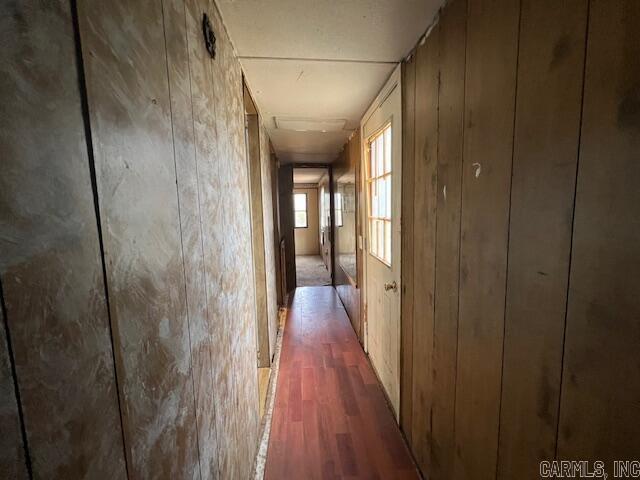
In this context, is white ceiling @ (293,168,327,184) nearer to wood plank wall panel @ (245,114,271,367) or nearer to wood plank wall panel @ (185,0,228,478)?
wood plank wall panel @ (245,114,271,367)

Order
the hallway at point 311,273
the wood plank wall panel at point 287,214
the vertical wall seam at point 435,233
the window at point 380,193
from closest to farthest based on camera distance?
the vertical wall seam at point 435,233, the window at point 380,193, the wood plank wall panel at point 287,214, the hallway at point 311,273

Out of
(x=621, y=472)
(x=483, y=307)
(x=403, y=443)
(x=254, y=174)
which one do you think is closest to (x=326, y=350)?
(x=403, y=443)

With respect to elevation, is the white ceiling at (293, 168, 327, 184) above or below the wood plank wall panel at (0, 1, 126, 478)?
above

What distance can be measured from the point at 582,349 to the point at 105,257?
0.99 m

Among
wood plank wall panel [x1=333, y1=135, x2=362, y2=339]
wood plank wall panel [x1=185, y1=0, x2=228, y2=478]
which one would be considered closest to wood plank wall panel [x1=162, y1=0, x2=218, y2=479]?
wood plank wall panel [x1=185, y1=0, x2=228, y2=478]

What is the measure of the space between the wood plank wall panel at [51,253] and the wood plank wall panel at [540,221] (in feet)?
3.17

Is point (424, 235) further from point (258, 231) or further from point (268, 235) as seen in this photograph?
point (268, 235)

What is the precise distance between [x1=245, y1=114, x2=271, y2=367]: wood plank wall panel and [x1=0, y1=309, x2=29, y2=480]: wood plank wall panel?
1.94 metres

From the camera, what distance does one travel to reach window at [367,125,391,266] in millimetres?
2086

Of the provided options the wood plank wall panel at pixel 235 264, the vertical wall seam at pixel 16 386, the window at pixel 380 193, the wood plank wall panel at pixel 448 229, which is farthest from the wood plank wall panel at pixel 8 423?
the window at pixel 380 193

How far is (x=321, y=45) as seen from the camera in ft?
4.60

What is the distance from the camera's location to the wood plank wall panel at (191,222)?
731 millimetres

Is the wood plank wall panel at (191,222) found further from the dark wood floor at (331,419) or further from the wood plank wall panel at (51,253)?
the dark wood floor at (331,419)

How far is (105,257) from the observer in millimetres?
452
